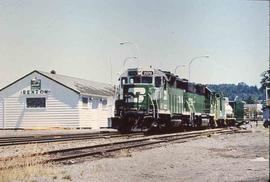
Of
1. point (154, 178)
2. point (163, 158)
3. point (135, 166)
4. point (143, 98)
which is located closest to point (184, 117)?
point (143, 98)

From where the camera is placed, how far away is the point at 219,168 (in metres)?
11.1

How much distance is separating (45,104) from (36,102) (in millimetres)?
946

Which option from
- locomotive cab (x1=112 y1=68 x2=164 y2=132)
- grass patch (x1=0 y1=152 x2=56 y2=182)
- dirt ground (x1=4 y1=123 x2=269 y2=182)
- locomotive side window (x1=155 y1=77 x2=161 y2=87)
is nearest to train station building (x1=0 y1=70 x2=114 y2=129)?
locomotive cab (x1=112 y1=68 x2=164 y2=132)

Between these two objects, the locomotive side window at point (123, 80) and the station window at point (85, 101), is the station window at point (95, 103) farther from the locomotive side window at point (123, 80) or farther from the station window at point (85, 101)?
the locomotive side window at point (123, 80)

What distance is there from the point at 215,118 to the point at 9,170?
31.1 meters

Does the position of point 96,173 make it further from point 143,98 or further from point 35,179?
point 143,98

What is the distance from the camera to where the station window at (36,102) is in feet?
146

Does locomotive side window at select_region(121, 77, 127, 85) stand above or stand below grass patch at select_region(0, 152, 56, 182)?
above

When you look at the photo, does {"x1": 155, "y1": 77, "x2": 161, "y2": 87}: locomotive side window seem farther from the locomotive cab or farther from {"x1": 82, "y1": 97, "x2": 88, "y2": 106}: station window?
{"x1": 82, "y1": 97, "x2": 88, "y2": 106}: station window

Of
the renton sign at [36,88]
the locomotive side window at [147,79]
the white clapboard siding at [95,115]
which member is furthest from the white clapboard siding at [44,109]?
the locomotive side window at [147,79]

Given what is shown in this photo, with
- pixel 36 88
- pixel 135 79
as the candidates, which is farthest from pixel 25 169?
pixel 36 88

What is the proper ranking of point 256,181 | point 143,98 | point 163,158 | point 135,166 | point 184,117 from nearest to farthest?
point 256,181 < point 135,166 < point 163,158 < point 143,98 < point 184,117

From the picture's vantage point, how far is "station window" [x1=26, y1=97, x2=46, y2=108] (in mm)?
44403

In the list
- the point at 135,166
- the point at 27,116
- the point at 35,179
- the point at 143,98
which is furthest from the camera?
the point at 27,116
